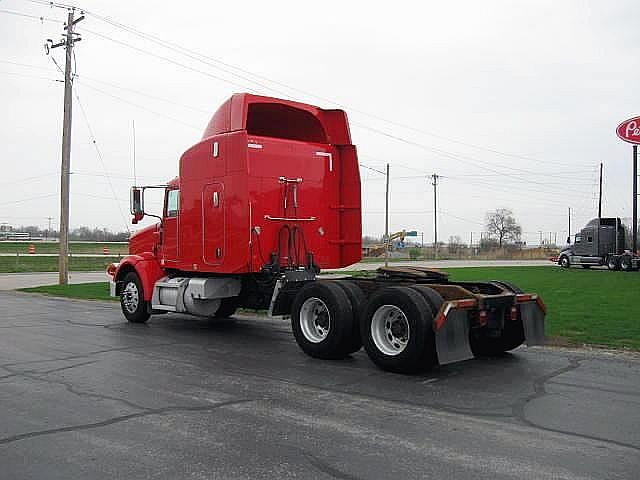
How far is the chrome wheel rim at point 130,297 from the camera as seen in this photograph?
13.4 m

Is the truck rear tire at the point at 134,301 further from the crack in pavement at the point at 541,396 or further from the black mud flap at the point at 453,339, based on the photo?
the crack in pavement at the point at 541,396

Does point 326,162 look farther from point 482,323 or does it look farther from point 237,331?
point 482,323

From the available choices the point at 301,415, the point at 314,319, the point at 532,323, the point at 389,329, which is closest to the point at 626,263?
the point at 532,323

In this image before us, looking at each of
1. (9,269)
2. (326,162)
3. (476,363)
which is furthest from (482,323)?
(9,269)

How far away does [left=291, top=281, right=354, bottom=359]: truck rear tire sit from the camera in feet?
29.6

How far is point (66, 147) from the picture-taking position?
26172mm

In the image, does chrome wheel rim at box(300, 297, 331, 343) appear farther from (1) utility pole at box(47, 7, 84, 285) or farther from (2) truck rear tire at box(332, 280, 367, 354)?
(1) utility pole at box(47, 7, 84, 285)

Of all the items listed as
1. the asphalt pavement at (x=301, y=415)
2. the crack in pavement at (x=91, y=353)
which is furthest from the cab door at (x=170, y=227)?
the asphalt pavement at (x=301, y=415)

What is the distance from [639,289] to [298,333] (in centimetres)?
1617

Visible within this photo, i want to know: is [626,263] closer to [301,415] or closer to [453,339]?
[453,339]

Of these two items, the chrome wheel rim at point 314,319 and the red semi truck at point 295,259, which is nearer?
the red semi truck at point 295,259

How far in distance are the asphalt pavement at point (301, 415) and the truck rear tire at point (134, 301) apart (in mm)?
2773

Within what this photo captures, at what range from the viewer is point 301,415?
6219 mm

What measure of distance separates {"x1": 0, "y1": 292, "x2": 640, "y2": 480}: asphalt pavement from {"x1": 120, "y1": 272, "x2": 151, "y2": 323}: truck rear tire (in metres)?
2.77
